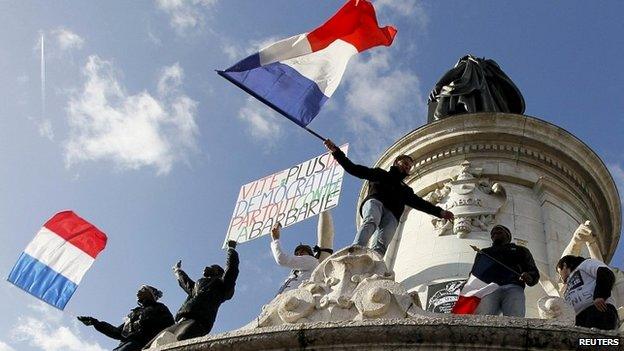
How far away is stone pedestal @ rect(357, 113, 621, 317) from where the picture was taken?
13.7m

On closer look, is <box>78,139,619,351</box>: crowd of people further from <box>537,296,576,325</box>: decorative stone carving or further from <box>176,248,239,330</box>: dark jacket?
<box>537,296,576,325</box>: decorative stone carving

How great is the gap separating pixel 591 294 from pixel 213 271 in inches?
174

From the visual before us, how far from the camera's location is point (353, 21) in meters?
15.4

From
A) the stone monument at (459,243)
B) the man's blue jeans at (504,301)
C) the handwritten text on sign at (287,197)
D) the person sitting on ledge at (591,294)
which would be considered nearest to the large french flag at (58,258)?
the handwritten text on sign at (287,197)

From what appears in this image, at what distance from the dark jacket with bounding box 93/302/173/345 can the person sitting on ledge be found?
4.82 metres

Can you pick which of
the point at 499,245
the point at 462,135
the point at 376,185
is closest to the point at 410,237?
the point at 462,135

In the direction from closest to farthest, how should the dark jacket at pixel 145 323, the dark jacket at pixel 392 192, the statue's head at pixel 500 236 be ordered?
1. the statue's head at pixel 500 236
2. the dark jacket at pixel 145 323
3. the dark jacket at pixel 392 192

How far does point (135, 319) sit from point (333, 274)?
10.1 ft

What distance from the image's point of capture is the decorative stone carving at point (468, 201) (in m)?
13.9

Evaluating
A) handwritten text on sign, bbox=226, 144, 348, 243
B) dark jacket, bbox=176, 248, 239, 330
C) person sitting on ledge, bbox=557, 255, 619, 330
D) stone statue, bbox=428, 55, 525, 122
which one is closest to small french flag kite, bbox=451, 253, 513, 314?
person sitting on ledge, bbox=557, 255, 619, 330

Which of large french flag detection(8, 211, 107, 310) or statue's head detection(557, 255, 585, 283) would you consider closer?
statue's head detection(557, 255, 585, 283)

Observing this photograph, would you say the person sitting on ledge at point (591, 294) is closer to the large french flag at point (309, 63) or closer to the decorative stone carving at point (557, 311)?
the decorative stone carving at point (557, 311)

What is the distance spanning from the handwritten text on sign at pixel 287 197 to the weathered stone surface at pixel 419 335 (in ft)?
26.4

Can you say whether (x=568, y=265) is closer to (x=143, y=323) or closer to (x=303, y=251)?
(x=303, y=251)
